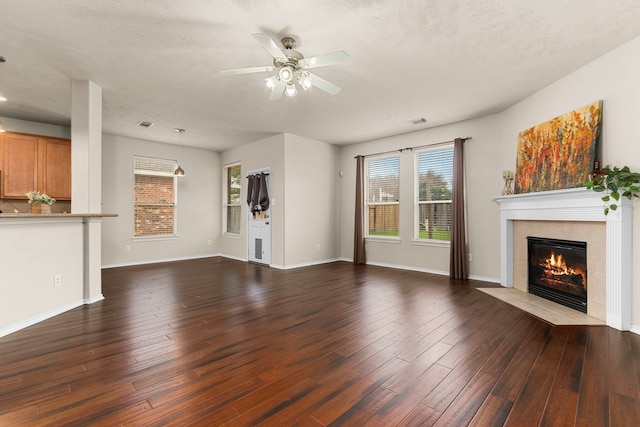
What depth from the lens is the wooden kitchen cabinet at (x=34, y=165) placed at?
4879 mm

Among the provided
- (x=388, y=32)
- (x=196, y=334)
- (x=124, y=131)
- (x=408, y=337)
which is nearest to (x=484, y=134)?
(x=388, y=32)

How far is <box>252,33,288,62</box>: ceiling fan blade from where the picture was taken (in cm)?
228

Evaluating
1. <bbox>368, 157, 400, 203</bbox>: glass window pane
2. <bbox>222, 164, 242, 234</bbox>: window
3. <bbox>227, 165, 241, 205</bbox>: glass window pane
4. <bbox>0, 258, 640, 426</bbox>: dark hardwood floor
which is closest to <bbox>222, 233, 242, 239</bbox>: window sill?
<bbox>222, 164, 242, 234</bbox>: window

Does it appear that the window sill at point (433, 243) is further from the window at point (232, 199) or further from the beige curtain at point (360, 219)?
the window at point (232, 199)

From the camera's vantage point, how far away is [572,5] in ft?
7.88

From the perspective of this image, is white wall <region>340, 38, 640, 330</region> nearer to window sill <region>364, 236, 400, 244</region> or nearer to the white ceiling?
window sill <region>364, 236, 400, 244</region>

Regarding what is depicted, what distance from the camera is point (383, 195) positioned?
6.61 m

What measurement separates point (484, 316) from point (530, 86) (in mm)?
3049

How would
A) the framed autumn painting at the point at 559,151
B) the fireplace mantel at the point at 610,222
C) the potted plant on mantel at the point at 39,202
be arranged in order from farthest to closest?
the potted plant on mantel at the point at 39,202, the framed autumn painting at the point at 559,151, the fireplace mantel at the point at 610,222

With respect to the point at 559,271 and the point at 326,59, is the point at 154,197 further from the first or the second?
the point at 559,271

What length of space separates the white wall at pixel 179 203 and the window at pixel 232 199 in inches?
9.0

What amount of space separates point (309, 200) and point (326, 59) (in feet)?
13.8

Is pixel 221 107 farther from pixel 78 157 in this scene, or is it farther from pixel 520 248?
pixel 520 248

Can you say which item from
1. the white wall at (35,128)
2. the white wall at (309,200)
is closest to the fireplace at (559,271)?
the white wall at (309,200)
